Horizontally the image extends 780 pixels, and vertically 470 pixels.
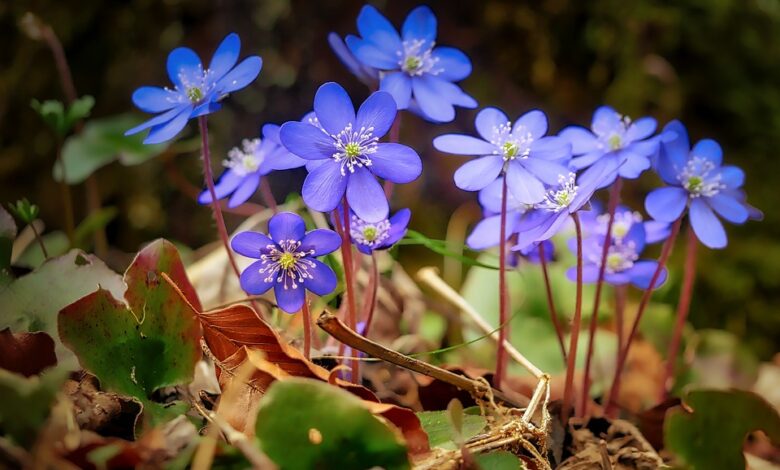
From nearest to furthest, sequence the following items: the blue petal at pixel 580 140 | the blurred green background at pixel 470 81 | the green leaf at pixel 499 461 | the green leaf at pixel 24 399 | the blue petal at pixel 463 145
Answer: the green leaf at pixel 24 399
the green leaf at pixel 499 461
the blue petal at pixel 463 145
the blue petal at pixel 580 140
the blurred green background at pixel 470 81

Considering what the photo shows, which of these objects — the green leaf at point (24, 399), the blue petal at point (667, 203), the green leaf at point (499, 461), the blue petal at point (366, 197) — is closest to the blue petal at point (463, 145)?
the blue petal at point (366, 197)

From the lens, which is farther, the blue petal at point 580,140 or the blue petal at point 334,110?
the blue petal at point 580,140

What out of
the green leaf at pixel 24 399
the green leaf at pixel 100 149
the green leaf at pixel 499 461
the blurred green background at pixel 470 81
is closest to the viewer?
the green leaf at pixel 24 399

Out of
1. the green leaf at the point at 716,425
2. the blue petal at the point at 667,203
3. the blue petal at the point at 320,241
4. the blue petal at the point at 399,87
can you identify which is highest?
the blue petal at the point at 399,87

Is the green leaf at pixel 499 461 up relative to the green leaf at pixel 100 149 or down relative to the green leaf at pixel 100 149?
down

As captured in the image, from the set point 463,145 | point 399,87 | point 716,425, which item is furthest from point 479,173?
point 716,425

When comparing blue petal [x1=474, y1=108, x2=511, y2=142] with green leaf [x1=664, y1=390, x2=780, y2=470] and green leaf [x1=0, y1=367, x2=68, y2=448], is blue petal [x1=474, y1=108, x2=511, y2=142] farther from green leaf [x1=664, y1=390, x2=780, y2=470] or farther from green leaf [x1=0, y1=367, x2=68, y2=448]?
green leaf [x1=0, y1=367, x2=68, y2=448]

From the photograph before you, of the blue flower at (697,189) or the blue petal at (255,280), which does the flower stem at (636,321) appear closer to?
the blue flower at (697,189)

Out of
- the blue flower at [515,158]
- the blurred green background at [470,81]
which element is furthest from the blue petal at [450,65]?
the blurred green background at [470,81]

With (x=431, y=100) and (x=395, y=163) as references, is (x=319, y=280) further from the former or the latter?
(x=431, y=100)

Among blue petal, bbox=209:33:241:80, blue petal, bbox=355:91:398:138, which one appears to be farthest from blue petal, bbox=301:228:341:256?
blue petal, bbox=209:33:241:80
